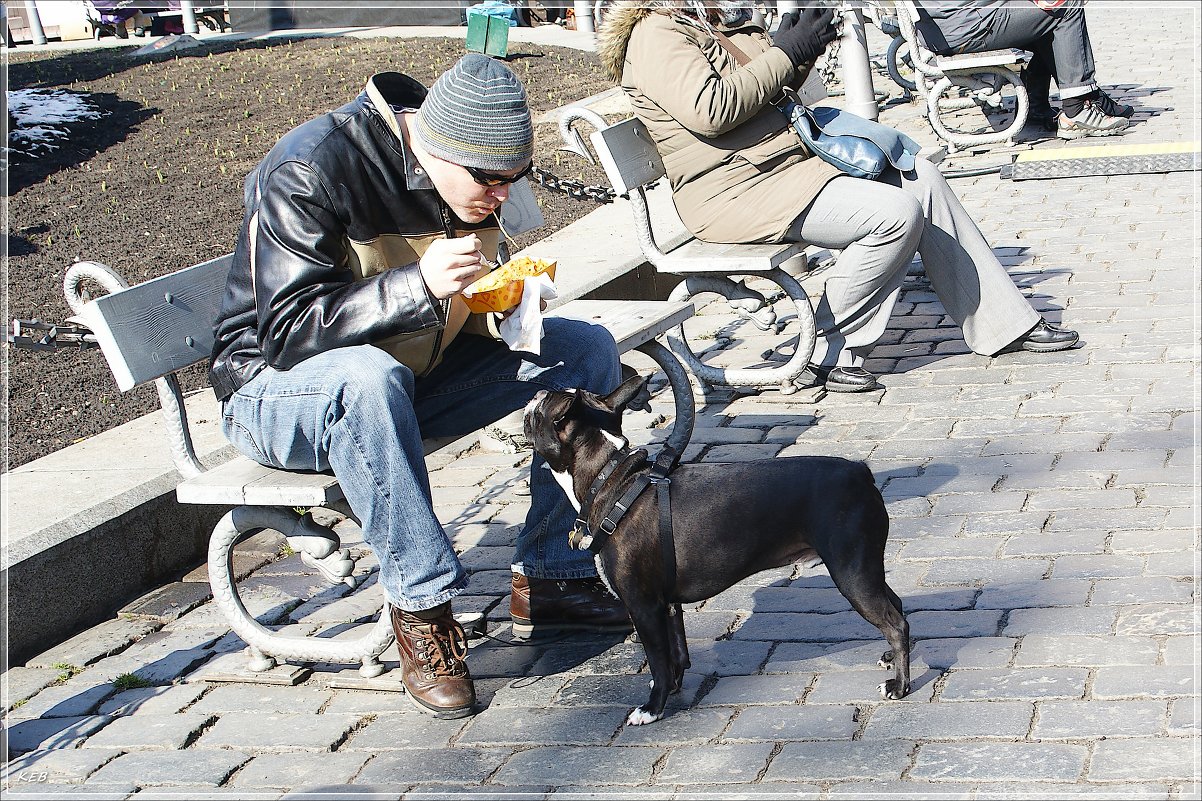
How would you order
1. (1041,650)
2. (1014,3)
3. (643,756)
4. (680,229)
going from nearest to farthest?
(643,756)
(1041,650)
(680,229)
(1014,3)

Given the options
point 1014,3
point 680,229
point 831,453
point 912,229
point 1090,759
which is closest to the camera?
point 1090,759

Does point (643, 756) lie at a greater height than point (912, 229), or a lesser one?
lesser

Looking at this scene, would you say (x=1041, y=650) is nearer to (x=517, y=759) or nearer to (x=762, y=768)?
(x=762, y=768)

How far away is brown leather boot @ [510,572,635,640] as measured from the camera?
4.01m

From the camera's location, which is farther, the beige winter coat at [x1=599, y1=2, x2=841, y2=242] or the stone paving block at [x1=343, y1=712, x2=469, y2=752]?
the beige winter coat at [x1=599, y1=2, x2=841, y2=242]

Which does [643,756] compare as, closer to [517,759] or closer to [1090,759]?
[517,759]

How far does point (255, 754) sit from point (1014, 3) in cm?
867

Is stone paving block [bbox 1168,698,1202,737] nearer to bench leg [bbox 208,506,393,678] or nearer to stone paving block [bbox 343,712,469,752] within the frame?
stone paving block [bbox 343,712,469,752]

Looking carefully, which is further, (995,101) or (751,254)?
(995,101)

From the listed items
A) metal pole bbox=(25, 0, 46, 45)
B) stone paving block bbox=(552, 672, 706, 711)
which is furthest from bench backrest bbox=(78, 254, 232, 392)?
metal pole bbox=(25, 0, 46, 45)

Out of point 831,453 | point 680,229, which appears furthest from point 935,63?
point 831,453

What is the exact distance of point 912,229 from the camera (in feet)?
18.5

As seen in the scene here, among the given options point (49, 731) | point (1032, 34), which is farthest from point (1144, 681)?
point (1032, 34)

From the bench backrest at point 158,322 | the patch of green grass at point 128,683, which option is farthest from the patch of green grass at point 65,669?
the bench backrest at point 158,322
